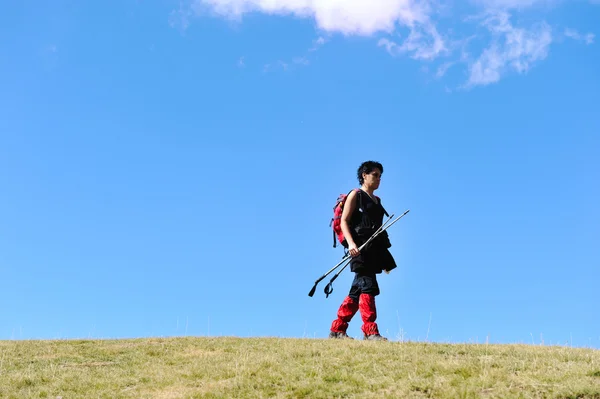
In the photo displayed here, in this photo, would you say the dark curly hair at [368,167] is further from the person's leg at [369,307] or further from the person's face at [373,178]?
the person's leg at [369,307]

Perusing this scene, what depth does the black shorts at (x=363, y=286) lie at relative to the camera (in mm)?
11633

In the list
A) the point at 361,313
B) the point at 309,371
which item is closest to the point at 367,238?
the point at 361,313

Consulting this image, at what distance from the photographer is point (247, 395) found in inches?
327

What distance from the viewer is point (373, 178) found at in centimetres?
1230

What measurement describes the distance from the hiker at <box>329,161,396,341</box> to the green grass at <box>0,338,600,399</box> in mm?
742

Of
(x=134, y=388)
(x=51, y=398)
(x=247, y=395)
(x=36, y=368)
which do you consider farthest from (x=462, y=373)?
(x=36, y=368)

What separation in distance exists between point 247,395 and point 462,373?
9.56ft

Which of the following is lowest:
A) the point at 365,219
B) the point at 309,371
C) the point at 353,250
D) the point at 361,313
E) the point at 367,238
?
the point at 309,371

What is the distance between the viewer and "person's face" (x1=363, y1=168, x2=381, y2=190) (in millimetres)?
12297

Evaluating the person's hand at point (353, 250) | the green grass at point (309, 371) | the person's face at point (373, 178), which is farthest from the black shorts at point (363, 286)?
the person's face at point (373, 178)

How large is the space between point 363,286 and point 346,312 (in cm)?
65

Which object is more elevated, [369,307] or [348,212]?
[348,212]

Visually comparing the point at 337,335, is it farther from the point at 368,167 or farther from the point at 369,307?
the point at 368,167

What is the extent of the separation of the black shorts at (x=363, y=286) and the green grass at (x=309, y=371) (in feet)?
3.49
